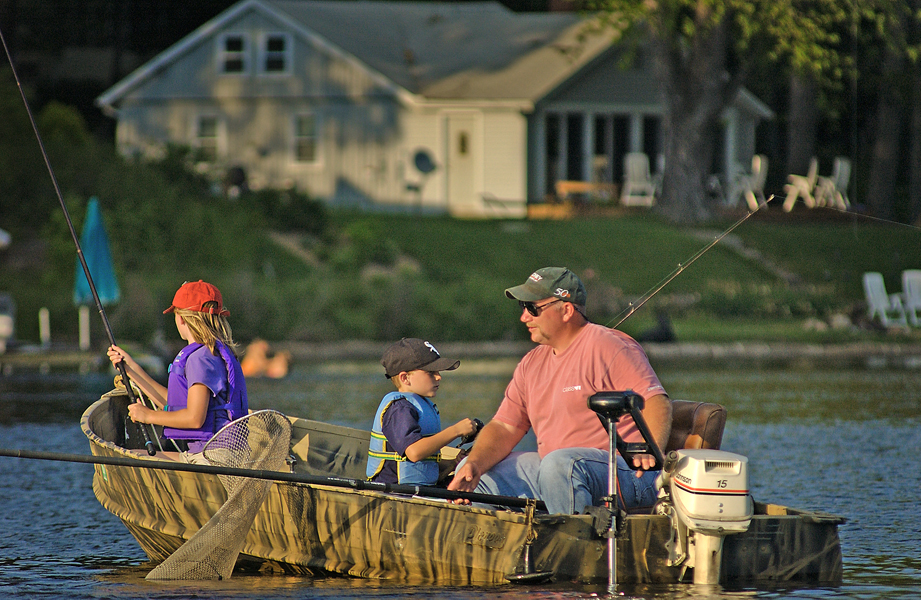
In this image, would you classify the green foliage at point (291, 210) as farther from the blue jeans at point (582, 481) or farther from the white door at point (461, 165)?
the blue jeans at point (582, 481)

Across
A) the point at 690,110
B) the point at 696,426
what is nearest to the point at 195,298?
the point at 696,426

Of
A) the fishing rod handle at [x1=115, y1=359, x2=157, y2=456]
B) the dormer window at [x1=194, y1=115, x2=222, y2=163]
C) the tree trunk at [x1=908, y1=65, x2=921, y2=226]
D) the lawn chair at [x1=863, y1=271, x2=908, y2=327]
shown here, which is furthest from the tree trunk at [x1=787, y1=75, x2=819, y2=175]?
the fishing rod handle at [x1=115, y1=359, x2=157, y2=456]

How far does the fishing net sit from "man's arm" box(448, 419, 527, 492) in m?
1.15

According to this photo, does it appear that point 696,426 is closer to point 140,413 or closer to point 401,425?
point 401,425

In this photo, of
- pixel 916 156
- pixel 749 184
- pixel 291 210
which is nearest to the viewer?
pixel 291 210

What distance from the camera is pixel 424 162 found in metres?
37.4

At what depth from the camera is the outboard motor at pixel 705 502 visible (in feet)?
24.6

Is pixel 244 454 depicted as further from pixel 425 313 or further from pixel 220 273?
pixel 220 273

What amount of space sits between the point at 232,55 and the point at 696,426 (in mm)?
32082

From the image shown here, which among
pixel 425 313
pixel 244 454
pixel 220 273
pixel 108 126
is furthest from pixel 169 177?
pixel 244 454

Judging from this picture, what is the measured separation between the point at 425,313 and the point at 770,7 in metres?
11.0

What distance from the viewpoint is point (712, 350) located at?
24125mm

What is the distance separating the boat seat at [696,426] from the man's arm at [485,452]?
917mm

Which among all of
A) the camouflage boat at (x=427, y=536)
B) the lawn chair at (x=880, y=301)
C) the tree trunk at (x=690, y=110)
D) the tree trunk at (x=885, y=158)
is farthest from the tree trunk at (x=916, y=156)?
the camouflage boat at (x=427, y=536)
